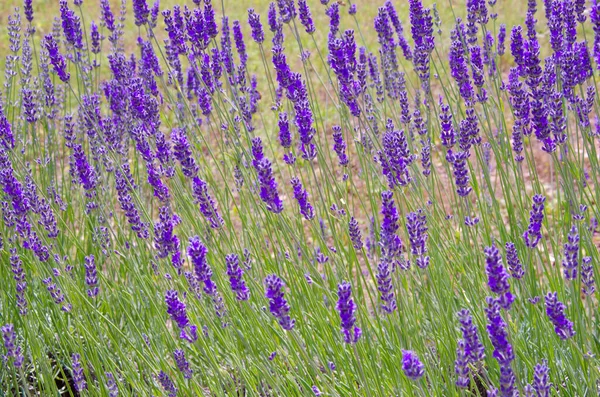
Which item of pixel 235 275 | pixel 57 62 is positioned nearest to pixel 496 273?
pixel 235 275

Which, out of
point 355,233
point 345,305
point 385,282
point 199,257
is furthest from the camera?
point 355,233

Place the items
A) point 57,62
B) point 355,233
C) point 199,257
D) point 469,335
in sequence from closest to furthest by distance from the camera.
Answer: point 469,335 → point 199,257 → point 355,233 → point 57,62

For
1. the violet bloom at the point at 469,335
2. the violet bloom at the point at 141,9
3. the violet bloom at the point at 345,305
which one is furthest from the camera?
the violet bloom at the point at 141,9

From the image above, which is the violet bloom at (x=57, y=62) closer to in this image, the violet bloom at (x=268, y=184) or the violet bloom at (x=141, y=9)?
the violet bloom at (x=141, y=9)

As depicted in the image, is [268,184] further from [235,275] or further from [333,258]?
[333,258]

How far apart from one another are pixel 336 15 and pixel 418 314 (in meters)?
1.38

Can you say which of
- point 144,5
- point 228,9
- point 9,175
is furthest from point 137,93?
point 228,9

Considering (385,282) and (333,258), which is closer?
(385,282)

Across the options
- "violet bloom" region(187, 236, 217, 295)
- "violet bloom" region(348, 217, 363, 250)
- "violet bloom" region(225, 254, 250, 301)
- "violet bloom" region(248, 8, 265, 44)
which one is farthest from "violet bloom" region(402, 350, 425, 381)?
"violet bloom" region(248, 8, 265, 44)

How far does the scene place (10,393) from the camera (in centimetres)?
305

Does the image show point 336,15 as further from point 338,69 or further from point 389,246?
point 389,246

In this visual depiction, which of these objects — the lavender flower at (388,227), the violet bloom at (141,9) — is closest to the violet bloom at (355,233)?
the lavender flower at (388,227)

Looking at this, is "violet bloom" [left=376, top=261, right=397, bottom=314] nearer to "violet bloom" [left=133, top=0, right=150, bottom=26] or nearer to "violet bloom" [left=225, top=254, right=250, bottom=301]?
"violet bloom" [left=225, top=254, right=250, bottom=301]

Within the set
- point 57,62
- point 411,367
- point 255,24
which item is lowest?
point 411,367
